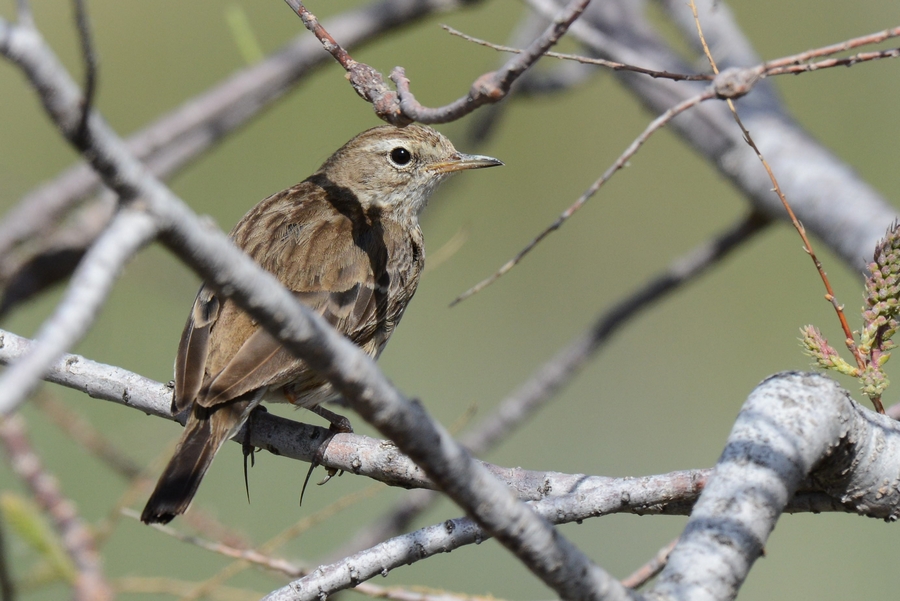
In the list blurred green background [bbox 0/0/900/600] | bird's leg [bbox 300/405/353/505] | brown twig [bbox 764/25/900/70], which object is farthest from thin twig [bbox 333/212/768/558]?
blurred green background [bbox 0/0/900/600]

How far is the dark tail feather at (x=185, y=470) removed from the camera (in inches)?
128

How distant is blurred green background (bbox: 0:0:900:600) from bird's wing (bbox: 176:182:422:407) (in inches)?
150

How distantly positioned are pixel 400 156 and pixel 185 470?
238 centimetres

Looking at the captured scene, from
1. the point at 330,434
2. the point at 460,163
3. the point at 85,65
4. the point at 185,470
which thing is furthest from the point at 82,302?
the point at 460,163

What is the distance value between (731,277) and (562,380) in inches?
276

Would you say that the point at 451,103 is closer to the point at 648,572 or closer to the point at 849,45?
the point at 849,45

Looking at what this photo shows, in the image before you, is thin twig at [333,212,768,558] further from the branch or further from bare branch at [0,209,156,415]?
bare branch at [0,209,156,415]

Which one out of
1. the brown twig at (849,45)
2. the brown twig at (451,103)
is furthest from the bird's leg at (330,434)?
the brown twig at (849,45)

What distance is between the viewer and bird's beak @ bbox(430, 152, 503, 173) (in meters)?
5.08

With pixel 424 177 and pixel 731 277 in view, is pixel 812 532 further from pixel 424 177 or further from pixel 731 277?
pixel 424 177

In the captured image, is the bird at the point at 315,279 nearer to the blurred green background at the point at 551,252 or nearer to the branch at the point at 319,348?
the branch at the point at 319,348

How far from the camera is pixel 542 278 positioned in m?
11.3

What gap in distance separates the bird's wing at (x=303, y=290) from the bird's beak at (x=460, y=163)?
17.2 inches

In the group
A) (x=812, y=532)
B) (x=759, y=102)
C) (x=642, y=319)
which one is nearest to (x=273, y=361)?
(x=759, y=102)
